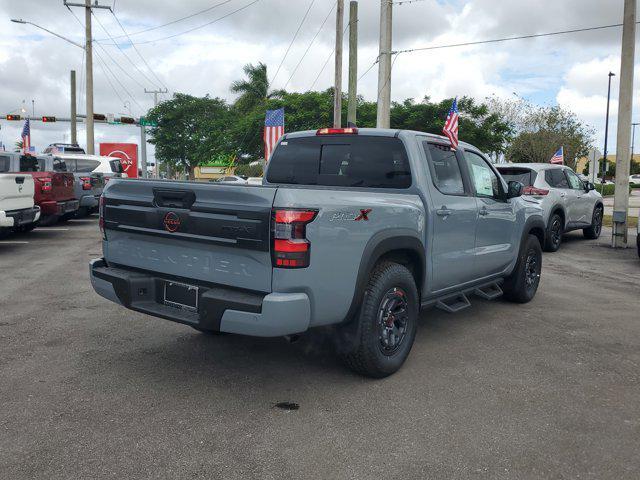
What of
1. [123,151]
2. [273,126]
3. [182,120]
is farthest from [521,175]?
[182,120]

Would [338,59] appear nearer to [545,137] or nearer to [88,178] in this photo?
[88,178]

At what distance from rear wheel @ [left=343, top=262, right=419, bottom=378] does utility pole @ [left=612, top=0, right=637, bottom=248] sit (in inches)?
378

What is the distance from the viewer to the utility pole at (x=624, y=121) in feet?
40.0

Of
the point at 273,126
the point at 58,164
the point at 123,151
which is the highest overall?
the point at 273,126

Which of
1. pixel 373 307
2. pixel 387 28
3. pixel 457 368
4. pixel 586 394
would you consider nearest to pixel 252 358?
pixel 373 307

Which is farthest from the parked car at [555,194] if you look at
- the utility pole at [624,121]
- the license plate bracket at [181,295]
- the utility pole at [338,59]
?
the utility pole at [338,59]

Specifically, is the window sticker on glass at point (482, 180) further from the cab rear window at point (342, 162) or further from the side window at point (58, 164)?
the side window at point (58, 164)

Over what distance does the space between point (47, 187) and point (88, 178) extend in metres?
3.99

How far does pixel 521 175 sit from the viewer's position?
1126 centimetres

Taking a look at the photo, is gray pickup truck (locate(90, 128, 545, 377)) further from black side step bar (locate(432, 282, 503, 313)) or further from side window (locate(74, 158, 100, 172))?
side window (locate(74, 158, 100, 172))

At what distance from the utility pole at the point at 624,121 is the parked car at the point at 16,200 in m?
11.9

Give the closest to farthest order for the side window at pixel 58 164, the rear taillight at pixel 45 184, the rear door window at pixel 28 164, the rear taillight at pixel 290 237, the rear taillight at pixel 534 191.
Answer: the rear taillight at pixel 290 237
the rear taillight at pixel 534 191
the rear taillight at pixel 45 184
the rear door window at pixel 28 164
the side window at pixel 58 164

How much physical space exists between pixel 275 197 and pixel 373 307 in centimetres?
114

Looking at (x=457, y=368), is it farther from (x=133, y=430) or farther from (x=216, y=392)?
(x=133, y=430)
